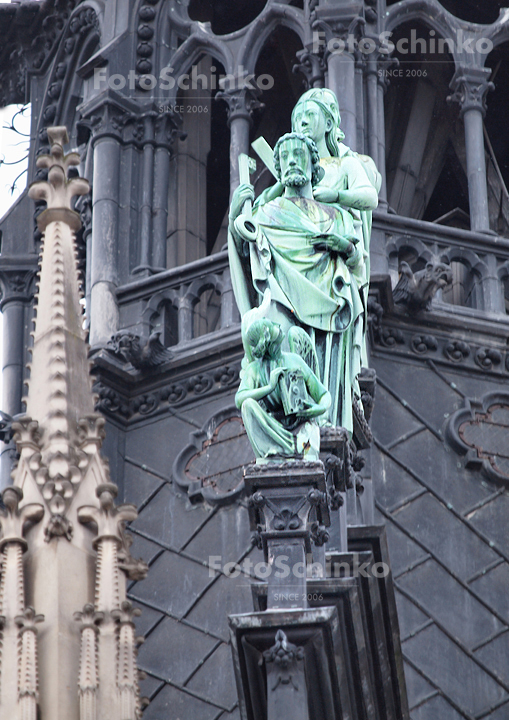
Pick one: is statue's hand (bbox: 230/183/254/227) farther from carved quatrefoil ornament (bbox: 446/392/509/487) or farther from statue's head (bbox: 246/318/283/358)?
carved quatrefoil ornament (bbox: 446/392/509/487)

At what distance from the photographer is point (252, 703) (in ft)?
58.9

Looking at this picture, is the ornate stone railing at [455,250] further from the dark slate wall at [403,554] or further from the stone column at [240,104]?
the stone column at [240,104]

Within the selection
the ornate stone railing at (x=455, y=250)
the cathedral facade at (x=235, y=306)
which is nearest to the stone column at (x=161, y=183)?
the cathedral facade at (x=235, y=306)

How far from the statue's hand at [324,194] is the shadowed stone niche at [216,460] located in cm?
392

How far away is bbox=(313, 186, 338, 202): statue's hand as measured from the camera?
20.1 m

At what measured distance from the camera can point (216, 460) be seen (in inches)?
945

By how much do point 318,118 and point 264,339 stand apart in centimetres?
268

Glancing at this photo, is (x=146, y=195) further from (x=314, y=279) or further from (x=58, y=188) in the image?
(x=314, y=279)

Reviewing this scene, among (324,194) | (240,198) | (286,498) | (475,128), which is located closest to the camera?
(286,498)

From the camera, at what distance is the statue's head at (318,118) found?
20.6 meters

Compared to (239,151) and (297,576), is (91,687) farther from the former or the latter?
(239,151)

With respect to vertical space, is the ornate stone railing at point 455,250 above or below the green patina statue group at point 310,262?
above

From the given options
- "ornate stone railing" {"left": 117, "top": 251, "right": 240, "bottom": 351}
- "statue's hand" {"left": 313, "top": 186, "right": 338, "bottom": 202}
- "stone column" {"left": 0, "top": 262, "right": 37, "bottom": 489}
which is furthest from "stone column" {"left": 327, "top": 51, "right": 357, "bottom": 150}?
"statue's hand" {"left": 313, "top": 186, "right": 338, "bottom": 202}

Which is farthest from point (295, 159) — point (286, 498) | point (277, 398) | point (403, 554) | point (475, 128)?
point (475, 128)
